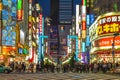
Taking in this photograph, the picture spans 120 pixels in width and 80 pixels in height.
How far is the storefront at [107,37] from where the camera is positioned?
2847 inches

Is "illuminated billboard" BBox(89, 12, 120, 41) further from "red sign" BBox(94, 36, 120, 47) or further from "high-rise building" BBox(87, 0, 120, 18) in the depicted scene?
"high-rise building" BBox(87, 0, 120, 18)

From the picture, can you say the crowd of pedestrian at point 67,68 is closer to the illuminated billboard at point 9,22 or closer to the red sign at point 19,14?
the illuminated billboard at point 9,22

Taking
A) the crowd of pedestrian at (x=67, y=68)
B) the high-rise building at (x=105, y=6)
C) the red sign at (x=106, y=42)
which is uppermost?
the high-rise building at (x=105, y=6)

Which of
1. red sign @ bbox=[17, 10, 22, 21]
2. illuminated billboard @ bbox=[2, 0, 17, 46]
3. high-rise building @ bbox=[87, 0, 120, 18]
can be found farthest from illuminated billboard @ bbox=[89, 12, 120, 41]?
illuminated billboard @ bbox=[2, 0, 17, 46]

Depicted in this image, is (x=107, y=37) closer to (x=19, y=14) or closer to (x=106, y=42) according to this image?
(x=106, y=42)

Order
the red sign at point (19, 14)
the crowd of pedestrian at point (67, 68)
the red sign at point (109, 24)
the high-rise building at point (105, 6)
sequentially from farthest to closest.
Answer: the red sign at point (19, 14) → the high-rise building at point (105, 6) → the red sign at point (109, 24) → the crowd of pedestrian at point (67, 68)

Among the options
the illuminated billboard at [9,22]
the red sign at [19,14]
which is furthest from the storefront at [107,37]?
the illuminated billboard at [9,22]

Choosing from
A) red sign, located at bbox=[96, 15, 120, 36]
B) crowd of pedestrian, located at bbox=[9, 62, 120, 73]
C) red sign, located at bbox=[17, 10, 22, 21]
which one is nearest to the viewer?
crowd of pedestrian, located at bbox=[9, 62, 120, 73]

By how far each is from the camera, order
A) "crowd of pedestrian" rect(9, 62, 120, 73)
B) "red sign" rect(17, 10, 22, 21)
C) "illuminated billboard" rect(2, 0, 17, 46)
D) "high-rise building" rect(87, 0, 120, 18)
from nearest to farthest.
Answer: "crowd of pedestrian" rect(9, 62, 120, 73) < "high-rise building" rect(87, 0, 120, 18) < "illuminated billboard" rect(2, 0, 17, 46) < "red sign" rect(17, 10, 22, 21)

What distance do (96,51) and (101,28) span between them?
658 centimetres

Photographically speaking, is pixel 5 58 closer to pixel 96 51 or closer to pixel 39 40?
pixel 96 51

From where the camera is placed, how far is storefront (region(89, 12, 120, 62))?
72312 mm

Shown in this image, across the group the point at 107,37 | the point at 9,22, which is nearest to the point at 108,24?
the point at 107,37

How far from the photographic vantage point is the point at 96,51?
80.9 meters
